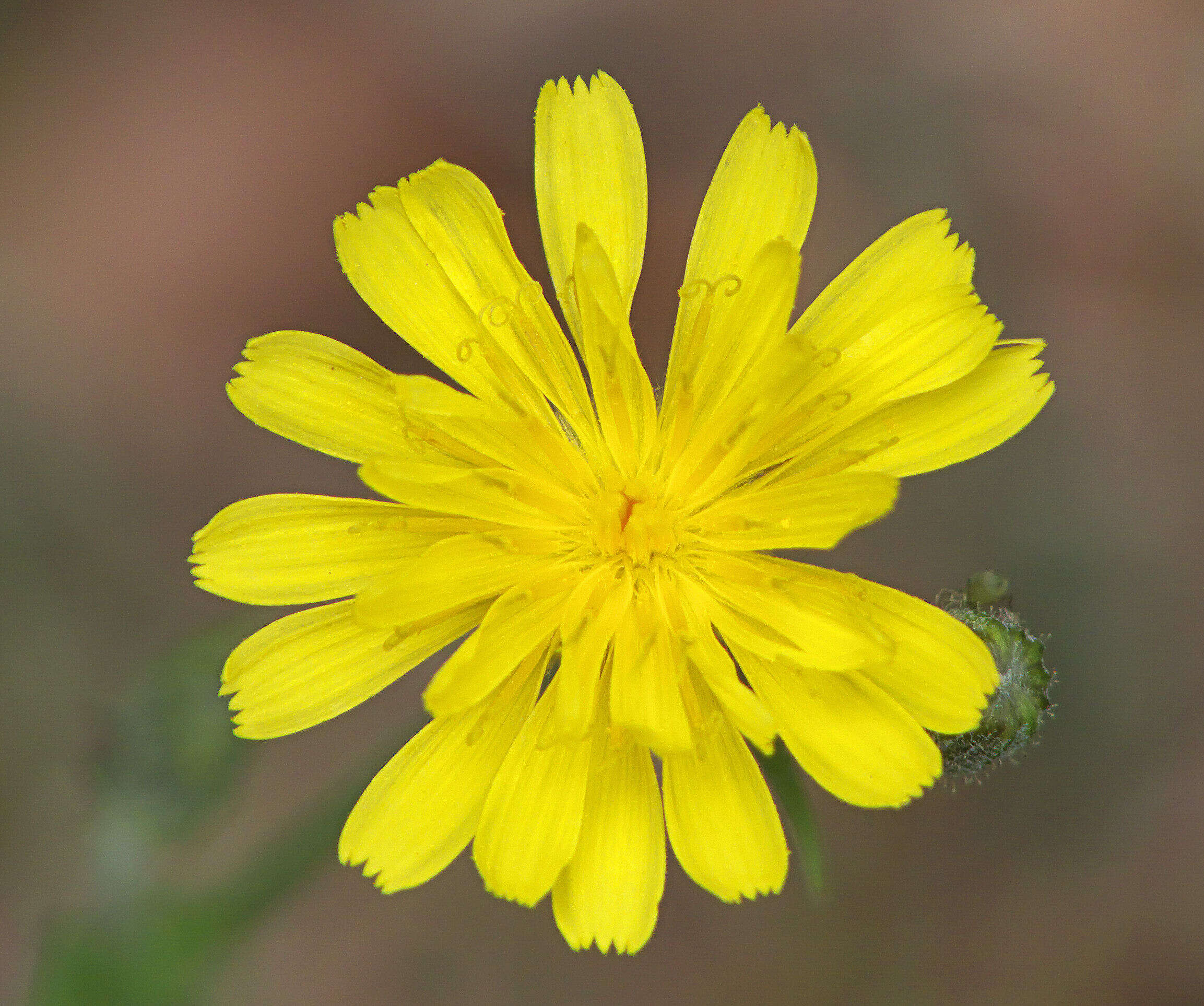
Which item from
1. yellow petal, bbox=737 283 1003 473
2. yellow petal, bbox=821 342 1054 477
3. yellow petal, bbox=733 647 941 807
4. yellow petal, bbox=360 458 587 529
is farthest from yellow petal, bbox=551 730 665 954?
yellow petal, bbox=821 342 1054 477

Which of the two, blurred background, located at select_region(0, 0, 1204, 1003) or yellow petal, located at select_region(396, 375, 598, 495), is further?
blurred background, located at select_region(0, 0, 1204, 1003)

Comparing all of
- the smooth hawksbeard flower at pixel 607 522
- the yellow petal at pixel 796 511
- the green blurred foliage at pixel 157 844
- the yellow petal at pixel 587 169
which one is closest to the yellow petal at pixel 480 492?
the smooth hawksbeard flower at pixel 607 522

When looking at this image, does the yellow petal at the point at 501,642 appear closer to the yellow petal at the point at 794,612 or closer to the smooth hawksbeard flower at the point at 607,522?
the smooth hawksbeard flower at the point at 607,522

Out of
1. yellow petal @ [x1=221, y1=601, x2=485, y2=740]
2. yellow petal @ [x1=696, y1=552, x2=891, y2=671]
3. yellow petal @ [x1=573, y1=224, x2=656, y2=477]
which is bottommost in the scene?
yellow petal @ [x1=221, y1=601, x2=485, y2=740]

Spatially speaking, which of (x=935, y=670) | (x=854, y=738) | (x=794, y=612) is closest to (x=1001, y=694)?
(x=935, y=670)

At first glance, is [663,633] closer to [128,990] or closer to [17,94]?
[128,990]

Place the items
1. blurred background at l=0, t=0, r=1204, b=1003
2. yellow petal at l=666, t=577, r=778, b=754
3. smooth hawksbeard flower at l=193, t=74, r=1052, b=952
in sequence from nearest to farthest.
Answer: yellow petal at l=666, t=577, r=778, b=754, smooth hawksbeard flower at l=193, t=74, r=1052, b=952, blurred background at l=0, t=0, r=1204, b=1003

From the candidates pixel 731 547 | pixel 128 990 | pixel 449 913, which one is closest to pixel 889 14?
pixel 731 547

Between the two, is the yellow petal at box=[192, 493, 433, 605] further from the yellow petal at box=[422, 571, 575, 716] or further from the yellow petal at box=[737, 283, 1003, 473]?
the yellow petal at box=[737, 283, 1003, 473]
